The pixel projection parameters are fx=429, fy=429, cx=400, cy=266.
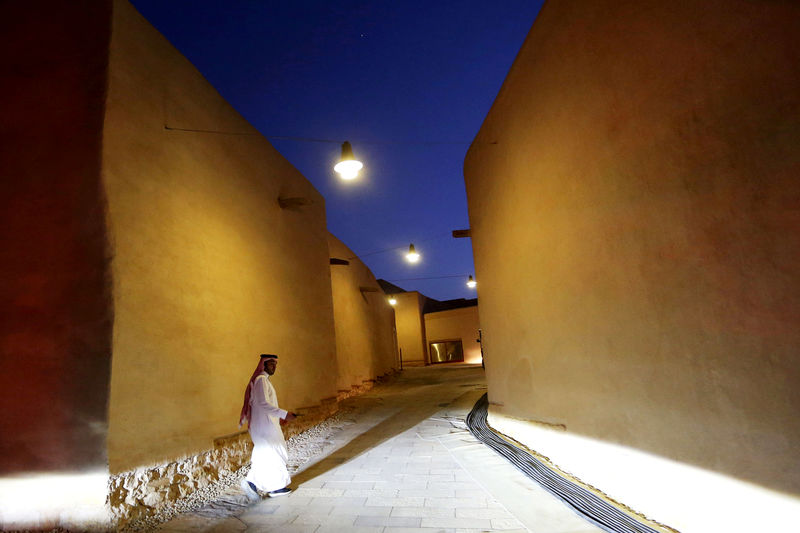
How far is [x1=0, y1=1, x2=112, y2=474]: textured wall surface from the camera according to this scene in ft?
12.8

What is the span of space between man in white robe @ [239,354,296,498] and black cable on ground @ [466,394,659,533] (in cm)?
275

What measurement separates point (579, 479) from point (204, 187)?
5855mm

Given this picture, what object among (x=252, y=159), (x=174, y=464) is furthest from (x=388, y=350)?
(x=174, y=464)

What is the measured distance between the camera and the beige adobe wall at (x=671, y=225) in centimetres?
245

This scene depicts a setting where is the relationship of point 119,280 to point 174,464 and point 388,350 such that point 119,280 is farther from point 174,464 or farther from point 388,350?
point 388,350

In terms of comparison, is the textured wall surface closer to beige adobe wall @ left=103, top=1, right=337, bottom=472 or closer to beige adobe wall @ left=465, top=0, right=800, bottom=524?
beige adobe wall @ left=103, top=1, right=337, bottom=472

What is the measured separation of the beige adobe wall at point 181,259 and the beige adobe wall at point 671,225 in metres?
4.24

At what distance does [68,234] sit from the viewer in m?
4.19

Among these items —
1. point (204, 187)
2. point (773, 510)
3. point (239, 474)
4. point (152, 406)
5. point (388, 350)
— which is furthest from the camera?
point (388, 350)

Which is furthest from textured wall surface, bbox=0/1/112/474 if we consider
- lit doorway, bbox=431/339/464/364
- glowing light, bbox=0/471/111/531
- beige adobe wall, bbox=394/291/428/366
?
lit doorway, bbox=431/339/464/364

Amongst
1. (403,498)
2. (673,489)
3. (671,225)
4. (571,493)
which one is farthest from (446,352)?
(671,225)

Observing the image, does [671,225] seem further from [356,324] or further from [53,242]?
[356,324]

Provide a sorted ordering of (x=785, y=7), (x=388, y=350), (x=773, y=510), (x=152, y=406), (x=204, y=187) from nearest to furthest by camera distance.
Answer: (x=785, y=7) < (x=773, y=510) < (x=152, y=406) < (x=204, y=187) < (x=388, y=350)

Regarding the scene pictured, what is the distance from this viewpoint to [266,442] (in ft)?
16.1
